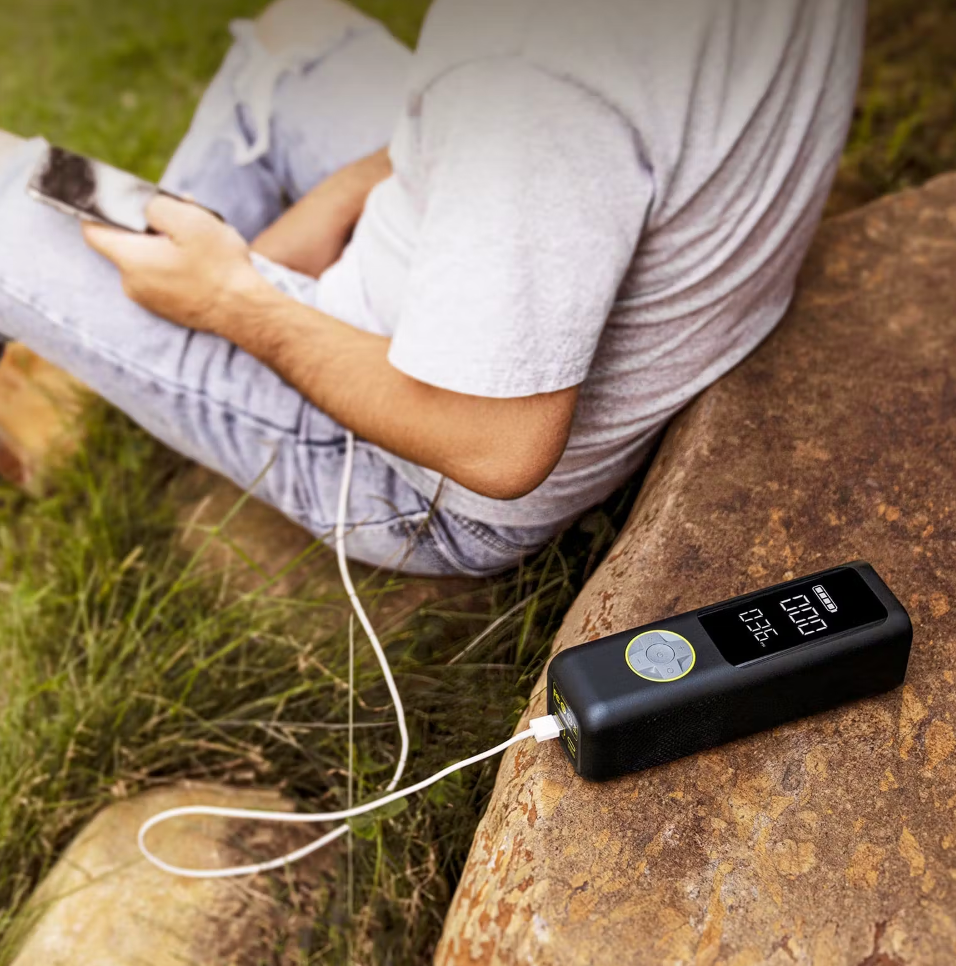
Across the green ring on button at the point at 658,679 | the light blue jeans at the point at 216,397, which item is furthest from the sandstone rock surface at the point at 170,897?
the green ring on button at the point at 658,679

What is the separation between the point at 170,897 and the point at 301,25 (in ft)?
5.77

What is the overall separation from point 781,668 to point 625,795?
0.73 ft

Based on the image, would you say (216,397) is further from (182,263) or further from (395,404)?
(395,404)

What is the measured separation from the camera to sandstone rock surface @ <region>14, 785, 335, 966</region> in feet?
5.16

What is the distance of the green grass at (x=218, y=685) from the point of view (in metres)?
1.57

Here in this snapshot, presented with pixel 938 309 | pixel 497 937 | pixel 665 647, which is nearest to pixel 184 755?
pixel 497 937

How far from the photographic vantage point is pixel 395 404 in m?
1.49

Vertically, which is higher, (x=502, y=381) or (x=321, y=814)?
(x=502, y=381)

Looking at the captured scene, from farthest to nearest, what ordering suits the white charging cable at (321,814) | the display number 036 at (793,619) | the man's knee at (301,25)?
the man's knee at (301,25)
the white charging cable at (321,814)
the display number 036 at (793,619)

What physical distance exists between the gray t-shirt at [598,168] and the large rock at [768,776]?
25cm

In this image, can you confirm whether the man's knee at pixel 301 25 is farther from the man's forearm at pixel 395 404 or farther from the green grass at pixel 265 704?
the green grass at pixel 265 704

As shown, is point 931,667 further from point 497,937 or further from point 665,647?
point 497,937

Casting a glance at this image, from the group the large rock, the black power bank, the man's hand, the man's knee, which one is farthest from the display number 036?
the man's knee

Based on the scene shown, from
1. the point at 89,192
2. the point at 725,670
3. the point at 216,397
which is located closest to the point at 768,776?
the point at 725,670
